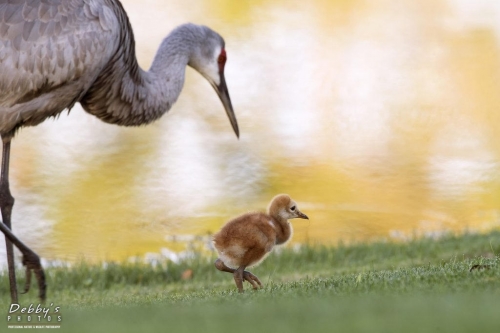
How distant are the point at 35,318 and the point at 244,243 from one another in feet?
4.76

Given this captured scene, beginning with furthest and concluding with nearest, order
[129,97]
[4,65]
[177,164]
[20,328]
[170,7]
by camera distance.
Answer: [170,7]
[177,164]
[129,97]
[4,65]
[20,328]

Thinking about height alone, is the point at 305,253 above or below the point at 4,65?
below

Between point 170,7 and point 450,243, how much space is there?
24.7 feet

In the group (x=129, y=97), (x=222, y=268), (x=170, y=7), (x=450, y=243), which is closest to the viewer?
(x=222, y=268)

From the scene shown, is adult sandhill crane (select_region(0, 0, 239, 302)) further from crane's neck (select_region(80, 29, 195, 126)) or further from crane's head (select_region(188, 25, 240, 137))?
crane's head (select_region(188, 25, 240, 137))

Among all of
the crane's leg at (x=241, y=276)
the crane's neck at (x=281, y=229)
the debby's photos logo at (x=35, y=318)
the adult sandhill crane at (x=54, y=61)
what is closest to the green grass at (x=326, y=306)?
the debby's photos logo at (x=35, y=318)

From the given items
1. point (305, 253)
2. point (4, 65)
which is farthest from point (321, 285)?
point (305, 253)

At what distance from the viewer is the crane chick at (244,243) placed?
19.8 ft

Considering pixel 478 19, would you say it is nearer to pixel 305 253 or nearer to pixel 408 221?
pixel 408 221

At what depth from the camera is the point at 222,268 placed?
614 centimetres

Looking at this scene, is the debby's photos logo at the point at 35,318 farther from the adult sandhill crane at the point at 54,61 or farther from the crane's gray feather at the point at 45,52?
the crane's gray feather at the point at 45,52

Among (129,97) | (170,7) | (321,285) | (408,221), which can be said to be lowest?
(408,221)

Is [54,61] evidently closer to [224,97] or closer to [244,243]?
[244,243]

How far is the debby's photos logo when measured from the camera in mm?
4645
